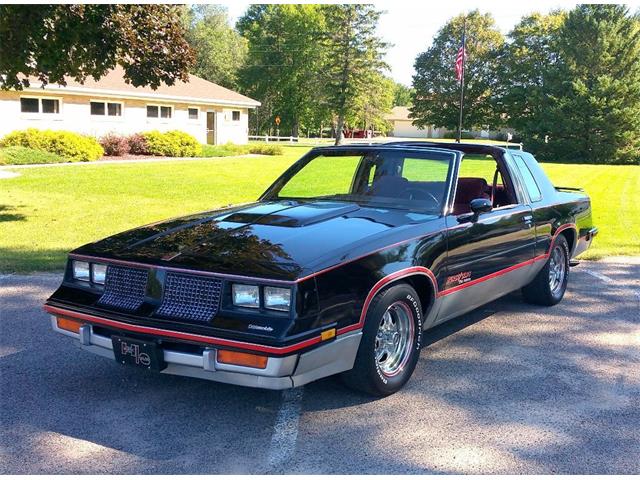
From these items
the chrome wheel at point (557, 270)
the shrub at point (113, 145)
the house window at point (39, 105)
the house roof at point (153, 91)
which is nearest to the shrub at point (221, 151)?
the house roof at point (153, 91)

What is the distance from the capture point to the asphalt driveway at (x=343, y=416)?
3400 mm

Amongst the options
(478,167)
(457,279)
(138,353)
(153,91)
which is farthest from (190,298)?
(153,91)

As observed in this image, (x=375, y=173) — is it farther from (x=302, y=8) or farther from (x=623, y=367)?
(x=302, y=8)

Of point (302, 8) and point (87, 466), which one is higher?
point (302, 8)

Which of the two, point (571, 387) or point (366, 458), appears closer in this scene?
point (366, 458)

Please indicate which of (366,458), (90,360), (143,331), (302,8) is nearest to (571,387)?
(366,458)

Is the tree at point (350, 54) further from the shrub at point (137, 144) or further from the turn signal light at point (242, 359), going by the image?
the turn signal light at point (242, 359)

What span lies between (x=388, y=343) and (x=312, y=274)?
1013mm

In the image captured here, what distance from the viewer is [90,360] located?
489 cm

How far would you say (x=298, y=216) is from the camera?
4715mm

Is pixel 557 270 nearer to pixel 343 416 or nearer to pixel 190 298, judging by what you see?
pixel 343 416

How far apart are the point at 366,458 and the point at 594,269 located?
21.0 feet

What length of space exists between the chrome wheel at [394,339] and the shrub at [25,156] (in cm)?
2191

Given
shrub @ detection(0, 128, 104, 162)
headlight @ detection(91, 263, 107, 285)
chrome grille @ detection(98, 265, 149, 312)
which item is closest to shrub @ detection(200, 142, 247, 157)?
shrub @ detection(0, 128, 104, 162)
